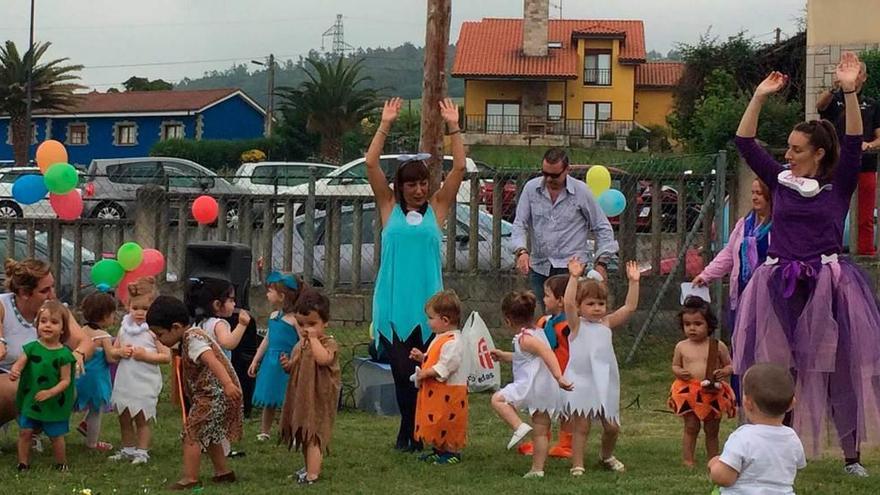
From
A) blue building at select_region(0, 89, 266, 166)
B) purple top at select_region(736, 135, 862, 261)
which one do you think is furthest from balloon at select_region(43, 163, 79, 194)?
blue building at select_region(0, 89, 266, 166)

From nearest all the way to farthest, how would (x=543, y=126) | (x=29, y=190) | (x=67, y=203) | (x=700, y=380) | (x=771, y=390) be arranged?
(x=771, y=390)
(x=700, y=380)
(x=29, y=190)
(x=67, y=203)
(x=543, y=126)

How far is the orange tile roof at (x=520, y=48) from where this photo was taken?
63031 millimetres

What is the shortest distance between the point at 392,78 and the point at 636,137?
8835 cm

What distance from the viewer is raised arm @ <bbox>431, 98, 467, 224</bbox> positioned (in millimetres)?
8562

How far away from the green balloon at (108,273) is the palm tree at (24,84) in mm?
43762

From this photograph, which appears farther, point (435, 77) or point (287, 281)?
point (435, 77)

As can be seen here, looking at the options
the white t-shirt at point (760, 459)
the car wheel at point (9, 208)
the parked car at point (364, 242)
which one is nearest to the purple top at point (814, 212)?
the white t-shirt at point (760, 459)

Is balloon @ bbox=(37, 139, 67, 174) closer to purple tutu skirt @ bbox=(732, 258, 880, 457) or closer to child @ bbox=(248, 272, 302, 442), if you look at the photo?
child @ bbox=(248, 272, 302, 442)

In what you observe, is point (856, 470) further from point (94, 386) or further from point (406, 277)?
point (94, 386)

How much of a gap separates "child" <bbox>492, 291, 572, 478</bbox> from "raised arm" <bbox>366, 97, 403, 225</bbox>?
→ 46.2 inches

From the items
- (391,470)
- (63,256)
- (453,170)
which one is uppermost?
(453,170)

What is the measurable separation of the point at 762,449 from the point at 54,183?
7.92m

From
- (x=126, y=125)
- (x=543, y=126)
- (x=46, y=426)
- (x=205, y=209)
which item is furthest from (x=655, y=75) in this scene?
(x=46, y=426)

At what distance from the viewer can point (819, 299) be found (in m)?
7.23
